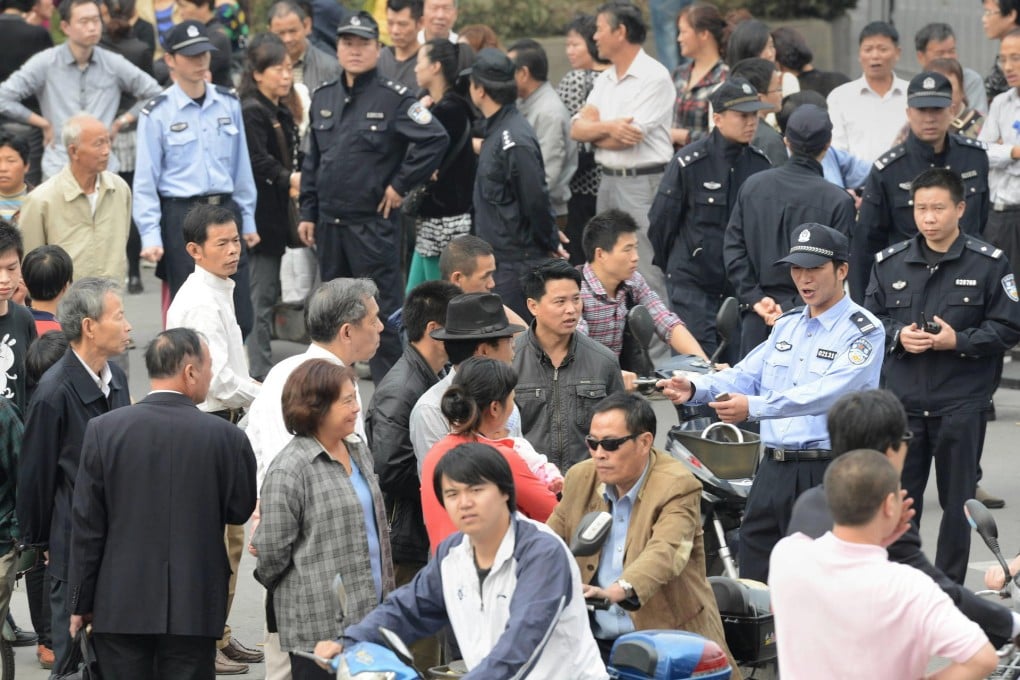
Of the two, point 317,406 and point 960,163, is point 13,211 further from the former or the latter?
point 960,163

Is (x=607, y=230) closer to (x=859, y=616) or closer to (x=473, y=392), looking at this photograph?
(x=473, y=392)

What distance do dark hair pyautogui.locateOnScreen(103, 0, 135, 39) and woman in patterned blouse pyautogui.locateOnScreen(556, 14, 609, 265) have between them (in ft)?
12.4

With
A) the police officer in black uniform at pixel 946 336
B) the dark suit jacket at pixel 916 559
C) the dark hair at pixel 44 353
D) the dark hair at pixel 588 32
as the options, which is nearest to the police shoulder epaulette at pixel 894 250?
the police officer in black uniform at pixel 946 336

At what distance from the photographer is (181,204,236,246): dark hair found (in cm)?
815

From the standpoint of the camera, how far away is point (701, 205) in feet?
34.8

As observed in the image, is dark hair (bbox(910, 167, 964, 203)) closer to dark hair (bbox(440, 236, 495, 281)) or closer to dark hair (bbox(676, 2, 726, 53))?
dark hair (bbox(440, 236, 495, 281))

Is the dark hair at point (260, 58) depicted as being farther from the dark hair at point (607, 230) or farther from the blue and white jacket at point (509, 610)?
the blue and white jacket at point (509, 610)

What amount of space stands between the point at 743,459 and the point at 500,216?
13.2 feet

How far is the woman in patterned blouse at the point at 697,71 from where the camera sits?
12461mm

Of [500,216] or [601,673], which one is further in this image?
[500,216]

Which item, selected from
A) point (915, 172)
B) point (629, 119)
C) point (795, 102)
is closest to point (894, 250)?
point (915, 172)

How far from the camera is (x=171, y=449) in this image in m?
6.11

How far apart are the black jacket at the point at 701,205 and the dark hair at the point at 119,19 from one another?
5.63 meters

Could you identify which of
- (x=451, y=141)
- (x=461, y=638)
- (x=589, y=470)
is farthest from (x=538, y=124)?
(x=461, y=638)
